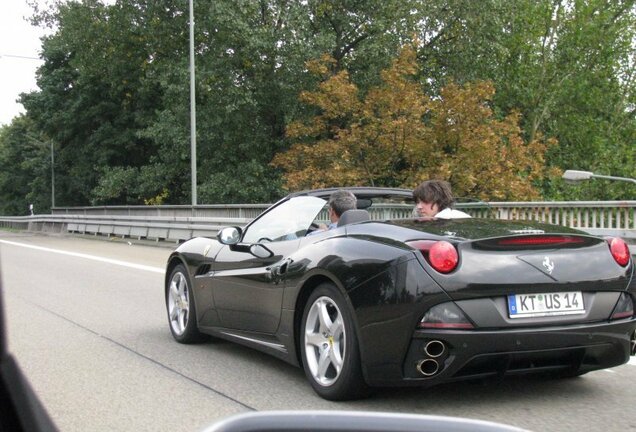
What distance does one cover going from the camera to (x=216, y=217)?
22391mm

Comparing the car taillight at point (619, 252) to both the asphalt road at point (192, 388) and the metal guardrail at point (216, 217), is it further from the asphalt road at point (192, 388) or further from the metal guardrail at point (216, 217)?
the metal guardrail at point (216, 217)

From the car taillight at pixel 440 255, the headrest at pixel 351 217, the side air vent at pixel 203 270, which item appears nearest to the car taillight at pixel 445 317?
the car taillight at pixel 440 255

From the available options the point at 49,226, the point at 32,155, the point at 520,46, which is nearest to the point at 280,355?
the point at 49,226

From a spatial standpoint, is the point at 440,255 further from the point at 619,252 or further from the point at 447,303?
the point at 619,252

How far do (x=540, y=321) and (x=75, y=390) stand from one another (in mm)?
3064

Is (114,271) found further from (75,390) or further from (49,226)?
(49,226)

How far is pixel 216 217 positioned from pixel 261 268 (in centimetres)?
1683

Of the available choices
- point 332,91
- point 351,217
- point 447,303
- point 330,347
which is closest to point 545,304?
point 447,303

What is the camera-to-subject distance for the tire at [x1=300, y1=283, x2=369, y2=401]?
181 inches

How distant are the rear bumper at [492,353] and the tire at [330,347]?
17 cm

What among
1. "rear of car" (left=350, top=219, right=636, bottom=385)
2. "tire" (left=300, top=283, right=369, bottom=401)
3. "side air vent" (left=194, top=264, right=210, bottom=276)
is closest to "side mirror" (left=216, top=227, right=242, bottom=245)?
"side air vent" (left=194, top=264, right=210, bottom=276)

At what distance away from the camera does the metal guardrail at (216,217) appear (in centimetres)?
1186

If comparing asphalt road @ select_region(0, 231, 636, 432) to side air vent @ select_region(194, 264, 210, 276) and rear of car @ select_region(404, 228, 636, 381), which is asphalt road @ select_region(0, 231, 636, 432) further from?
side air vent @ select_region(194, 264, 210, 276)

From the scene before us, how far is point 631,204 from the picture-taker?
11.5m
